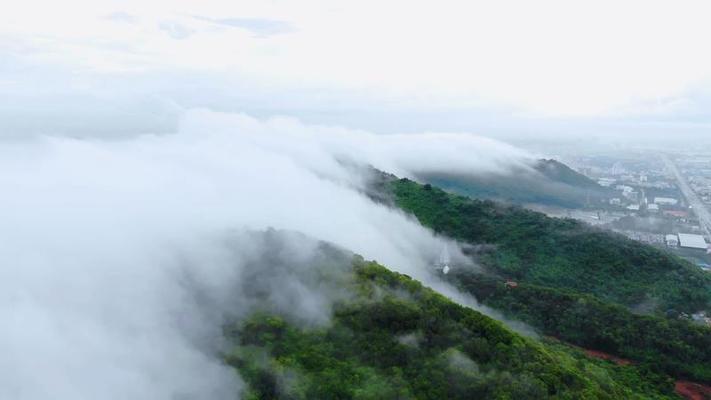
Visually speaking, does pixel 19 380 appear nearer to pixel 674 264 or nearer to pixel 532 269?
pixel 532 269

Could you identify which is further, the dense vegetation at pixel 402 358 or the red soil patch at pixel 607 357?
the red soil patch at pixel 607 357

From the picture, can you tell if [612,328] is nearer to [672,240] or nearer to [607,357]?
[607,357]

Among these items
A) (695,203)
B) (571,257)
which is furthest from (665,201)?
(571,257)

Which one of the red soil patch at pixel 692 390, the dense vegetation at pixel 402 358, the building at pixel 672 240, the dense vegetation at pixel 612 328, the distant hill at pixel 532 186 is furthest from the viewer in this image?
the distant hill at pixel 532 186

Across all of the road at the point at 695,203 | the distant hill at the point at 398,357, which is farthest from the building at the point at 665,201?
the distant hill at the point at 398,357

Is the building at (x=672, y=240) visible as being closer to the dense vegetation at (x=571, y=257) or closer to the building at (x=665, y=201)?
the dense vegetation at (x=571, y=257)

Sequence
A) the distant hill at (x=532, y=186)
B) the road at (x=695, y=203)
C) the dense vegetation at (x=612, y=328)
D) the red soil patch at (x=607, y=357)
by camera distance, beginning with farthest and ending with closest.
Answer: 1. the distant hill at (x=532, y=186)
2. the road at (x=695, y=203)
3. the red soil patch at (x=607, y=357)
4. the dense vegetation at (x=612, y=328)
